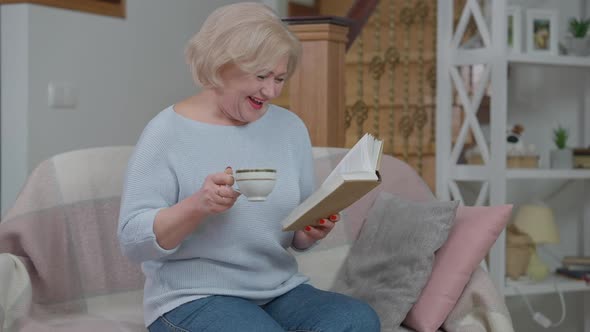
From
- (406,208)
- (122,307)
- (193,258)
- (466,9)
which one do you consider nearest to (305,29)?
(466,9)

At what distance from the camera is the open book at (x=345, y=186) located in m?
1.77

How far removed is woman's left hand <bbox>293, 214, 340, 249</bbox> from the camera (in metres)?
2.04

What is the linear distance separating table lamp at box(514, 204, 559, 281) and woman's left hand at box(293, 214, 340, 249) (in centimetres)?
197

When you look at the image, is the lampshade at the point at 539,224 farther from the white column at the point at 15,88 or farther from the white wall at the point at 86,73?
the white column at the point at 15,88

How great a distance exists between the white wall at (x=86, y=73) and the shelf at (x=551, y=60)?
1.91 meters

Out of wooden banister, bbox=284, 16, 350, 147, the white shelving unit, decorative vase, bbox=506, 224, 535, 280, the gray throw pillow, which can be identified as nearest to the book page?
the gray throw pillow

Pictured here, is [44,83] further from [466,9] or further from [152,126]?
[152,126]

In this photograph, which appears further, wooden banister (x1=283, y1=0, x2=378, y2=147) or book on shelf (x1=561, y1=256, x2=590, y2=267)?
book on shelf (x1=561, y1=256, x2=590, y2=267)

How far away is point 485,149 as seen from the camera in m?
3.82

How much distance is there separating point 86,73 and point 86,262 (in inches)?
74.8

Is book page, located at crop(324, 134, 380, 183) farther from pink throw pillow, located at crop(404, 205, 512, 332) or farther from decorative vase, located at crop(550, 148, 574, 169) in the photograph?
decorative vase, located at crop(550, 148, 574, 169)

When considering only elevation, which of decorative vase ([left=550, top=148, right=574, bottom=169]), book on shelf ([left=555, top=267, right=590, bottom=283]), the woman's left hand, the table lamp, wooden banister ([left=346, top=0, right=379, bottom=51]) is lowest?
book on shelf ([left=555, top=267, right=590, bottom=283])

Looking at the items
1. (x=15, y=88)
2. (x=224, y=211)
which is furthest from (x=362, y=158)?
(x=15, y=88)

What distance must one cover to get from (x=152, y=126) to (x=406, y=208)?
0.85 meters
